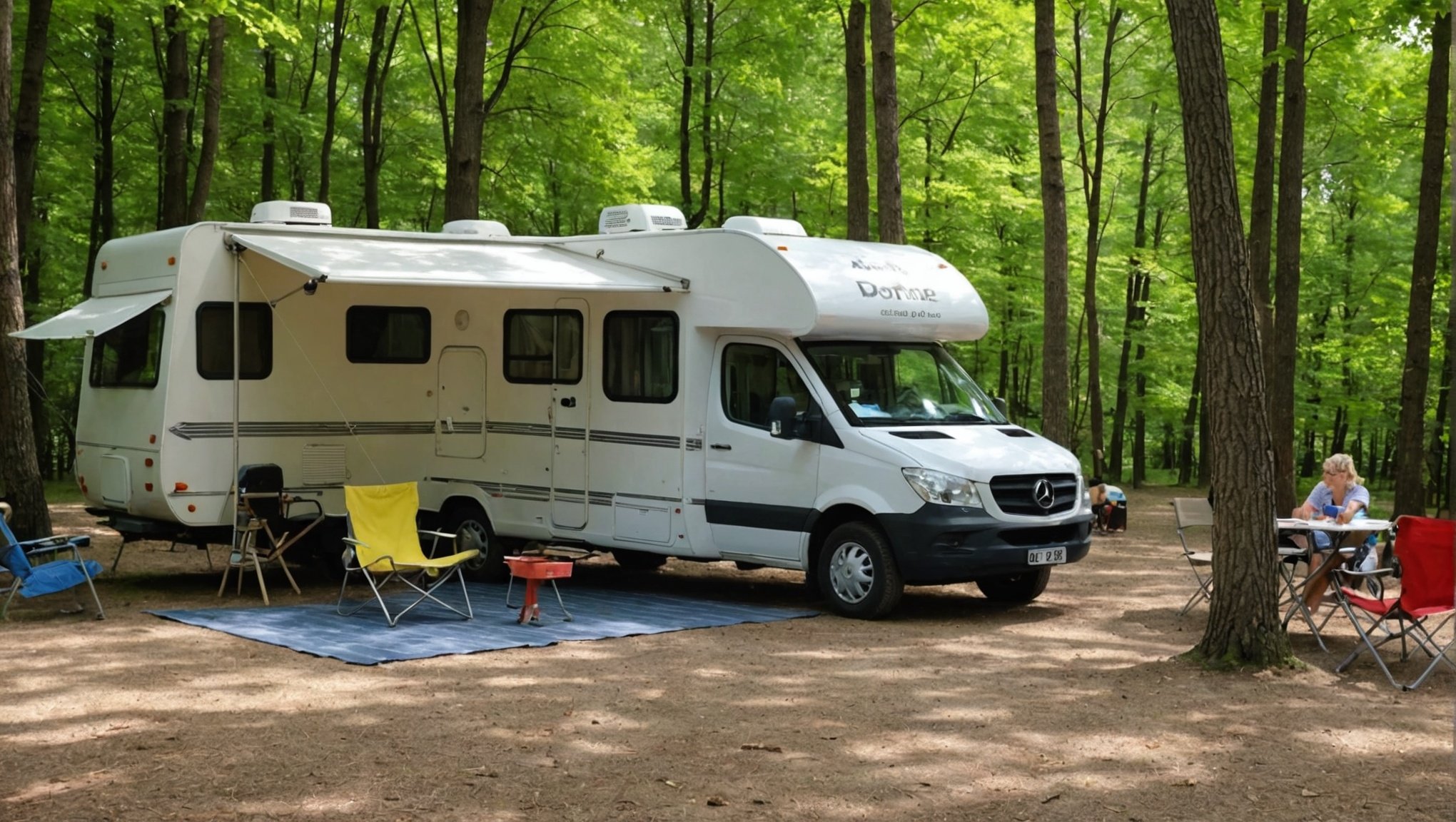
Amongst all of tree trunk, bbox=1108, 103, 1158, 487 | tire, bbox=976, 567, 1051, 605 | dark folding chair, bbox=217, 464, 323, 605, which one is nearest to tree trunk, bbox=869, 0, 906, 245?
tire, bbox=976, 567, 1051, 605

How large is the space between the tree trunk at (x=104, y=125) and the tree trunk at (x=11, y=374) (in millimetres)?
9927

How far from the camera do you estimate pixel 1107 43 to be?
76.1 ft

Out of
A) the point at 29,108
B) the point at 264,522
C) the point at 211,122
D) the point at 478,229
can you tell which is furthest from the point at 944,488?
the point at 211,122

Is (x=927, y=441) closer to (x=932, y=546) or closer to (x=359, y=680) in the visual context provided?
(x=932, y=546)

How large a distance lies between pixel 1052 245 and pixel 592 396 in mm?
5747

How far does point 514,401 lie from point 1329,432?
24767mm

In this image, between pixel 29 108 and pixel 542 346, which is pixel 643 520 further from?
pixel 29 108

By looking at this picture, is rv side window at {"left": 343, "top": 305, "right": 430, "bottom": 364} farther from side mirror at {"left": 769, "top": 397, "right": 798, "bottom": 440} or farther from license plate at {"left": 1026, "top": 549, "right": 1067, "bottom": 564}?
license plate at {"left": 1026, "top": 549, "right": 1067, "bottom": 564}

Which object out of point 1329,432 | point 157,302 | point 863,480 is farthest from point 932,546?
point 1329,432

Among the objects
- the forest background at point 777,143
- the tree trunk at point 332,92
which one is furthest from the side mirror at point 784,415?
the tree trunk at point 332,92

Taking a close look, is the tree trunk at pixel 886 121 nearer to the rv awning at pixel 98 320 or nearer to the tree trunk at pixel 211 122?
the rv awning at pixel 98 320

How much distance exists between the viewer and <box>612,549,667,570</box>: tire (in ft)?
40.0

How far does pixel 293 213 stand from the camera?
11266 millimetres

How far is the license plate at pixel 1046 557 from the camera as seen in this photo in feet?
32.3
